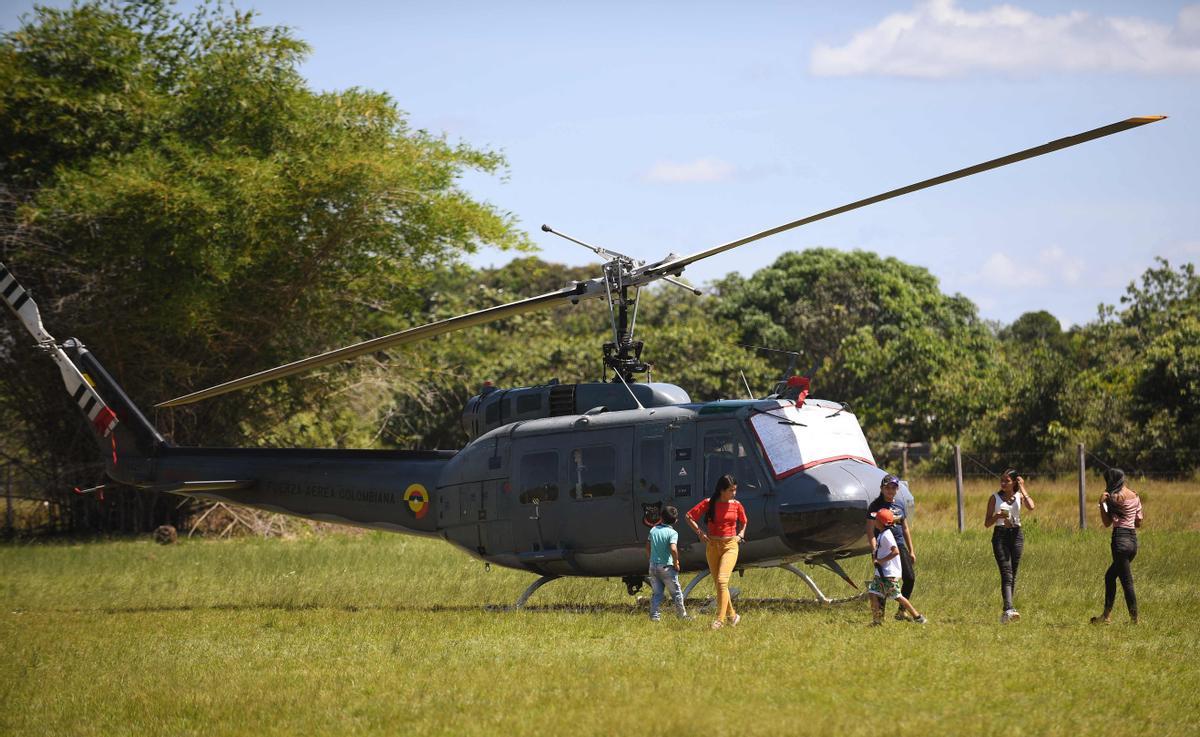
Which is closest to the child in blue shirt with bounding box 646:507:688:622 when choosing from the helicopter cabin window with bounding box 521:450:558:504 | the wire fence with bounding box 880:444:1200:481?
the helicopter cabin window with bounding box 521:450:558:504

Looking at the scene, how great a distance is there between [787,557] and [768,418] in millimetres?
1487

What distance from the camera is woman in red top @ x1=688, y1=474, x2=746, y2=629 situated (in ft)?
41.8

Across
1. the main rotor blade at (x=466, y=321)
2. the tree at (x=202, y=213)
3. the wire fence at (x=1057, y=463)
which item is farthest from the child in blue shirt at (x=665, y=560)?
the tree at (x=202, y=213)

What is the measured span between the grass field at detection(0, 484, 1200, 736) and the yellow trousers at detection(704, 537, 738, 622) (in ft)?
1.05

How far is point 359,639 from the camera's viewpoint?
12984 mm

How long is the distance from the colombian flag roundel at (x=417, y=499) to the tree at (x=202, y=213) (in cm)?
1215

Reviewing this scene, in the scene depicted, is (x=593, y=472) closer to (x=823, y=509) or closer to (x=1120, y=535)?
(x=823, y=509)

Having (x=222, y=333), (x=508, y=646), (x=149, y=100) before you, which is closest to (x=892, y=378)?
(x=222, y=333)

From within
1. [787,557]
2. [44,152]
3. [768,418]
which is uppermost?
[44,152]

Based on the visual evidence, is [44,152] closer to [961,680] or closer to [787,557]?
[787,557]

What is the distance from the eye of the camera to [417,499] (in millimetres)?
16344

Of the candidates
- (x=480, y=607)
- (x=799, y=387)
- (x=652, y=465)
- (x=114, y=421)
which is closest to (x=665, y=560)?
(x=652, y=465)

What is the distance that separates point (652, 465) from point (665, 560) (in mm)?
1195

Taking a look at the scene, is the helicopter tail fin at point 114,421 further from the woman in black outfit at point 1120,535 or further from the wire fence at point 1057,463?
A: the wire fence at point 1057,463
